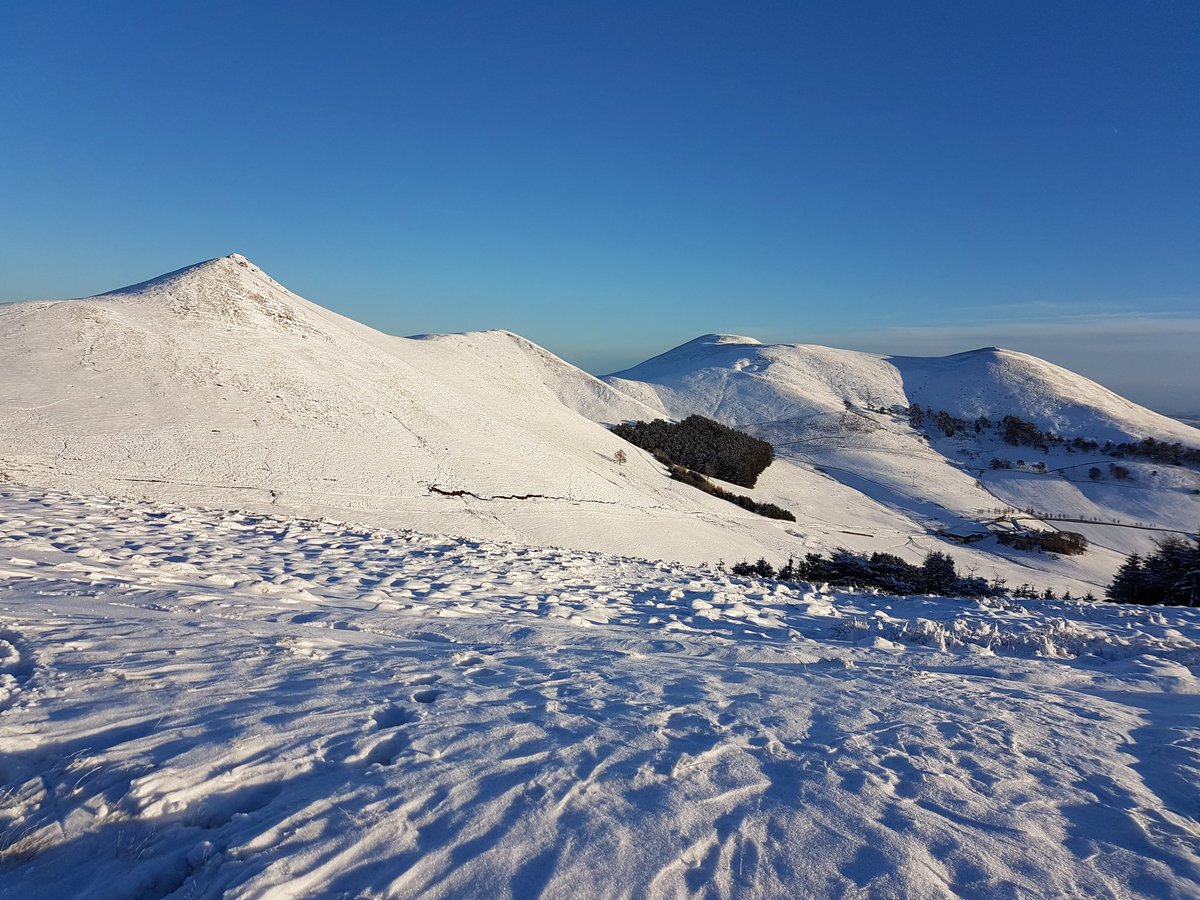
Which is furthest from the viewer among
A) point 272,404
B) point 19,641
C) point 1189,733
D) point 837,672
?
point 272,404

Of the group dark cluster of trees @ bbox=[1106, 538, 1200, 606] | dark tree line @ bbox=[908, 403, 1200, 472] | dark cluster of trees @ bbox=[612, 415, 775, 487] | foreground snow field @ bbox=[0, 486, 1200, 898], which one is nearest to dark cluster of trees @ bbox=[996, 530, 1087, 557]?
dark cluster of trees @ bbox=[612, 415, 775, 487]

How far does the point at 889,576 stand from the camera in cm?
1059

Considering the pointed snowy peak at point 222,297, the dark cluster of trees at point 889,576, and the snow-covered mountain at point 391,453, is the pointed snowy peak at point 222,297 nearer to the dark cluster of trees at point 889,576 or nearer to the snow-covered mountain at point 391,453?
the snow-covered mountain at point 391,453

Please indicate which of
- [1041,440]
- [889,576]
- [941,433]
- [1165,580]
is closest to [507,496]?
[889,576]

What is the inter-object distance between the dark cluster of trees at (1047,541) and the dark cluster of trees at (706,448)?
A: 10.1 metres

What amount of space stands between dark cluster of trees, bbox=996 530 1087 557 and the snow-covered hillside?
1.97 feet

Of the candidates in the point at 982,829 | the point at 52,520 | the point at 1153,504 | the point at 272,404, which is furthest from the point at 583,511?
the point at 1153,504

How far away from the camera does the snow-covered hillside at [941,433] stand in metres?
28.5

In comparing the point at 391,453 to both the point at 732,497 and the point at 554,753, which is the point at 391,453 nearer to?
the point at 732,497

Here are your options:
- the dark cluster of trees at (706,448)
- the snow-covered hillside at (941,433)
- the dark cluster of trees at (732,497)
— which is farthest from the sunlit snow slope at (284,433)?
A: the snow-covered hillside at (941,433)

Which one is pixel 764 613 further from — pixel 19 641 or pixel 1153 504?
pixel 1153 504

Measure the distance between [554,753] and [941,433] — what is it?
47326 millimetres

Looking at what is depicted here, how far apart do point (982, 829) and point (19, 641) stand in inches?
219

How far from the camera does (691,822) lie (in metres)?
2.52
